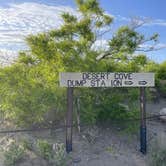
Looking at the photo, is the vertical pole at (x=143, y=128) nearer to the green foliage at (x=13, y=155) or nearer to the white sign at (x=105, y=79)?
the white sign at (x=105, y=79)

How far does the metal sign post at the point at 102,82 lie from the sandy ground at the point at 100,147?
0.92ft

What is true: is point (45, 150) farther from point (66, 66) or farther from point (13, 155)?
point (66, 66)

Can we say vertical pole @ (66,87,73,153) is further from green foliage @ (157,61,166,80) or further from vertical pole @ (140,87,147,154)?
green foliage @ (157,61,166,80)

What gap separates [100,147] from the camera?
7324 mm

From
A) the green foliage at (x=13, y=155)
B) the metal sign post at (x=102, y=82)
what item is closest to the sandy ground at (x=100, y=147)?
the green foliage at (x=13, y=155)

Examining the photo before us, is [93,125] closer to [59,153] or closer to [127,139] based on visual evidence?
[127,139]

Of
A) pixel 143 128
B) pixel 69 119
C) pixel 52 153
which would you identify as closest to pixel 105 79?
pixel 69 119

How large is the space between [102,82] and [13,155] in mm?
2117

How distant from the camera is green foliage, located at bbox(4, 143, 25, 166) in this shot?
248 inches

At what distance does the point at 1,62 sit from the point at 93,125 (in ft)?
7.57

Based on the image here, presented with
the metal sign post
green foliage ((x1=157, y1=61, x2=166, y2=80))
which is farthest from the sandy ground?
green foliage ((x1=157, y1=61, x2=166, y2=80))

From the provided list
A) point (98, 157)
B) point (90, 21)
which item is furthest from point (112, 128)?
point (90, 21)

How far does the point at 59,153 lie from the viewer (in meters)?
6.47

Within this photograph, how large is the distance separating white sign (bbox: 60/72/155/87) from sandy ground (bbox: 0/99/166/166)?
112 cm
